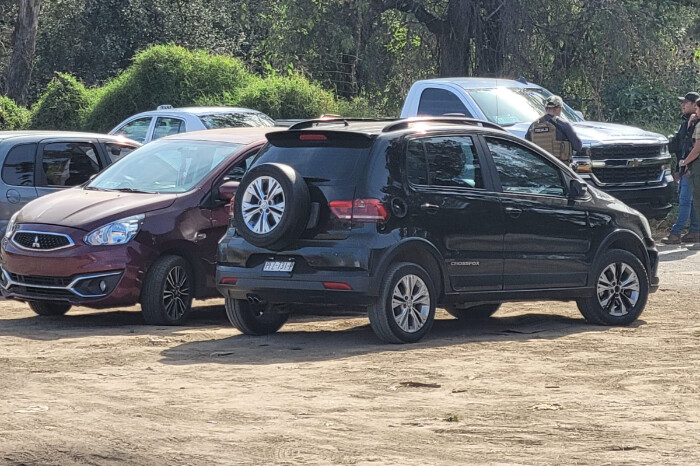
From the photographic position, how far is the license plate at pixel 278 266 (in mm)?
10469

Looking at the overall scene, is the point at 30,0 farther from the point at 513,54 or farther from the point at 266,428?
the point at 266,428

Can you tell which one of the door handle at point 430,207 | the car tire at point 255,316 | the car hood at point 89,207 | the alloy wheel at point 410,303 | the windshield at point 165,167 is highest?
the windshield at point 165,167

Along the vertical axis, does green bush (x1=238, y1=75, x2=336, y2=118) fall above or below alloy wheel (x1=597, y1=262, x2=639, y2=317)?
above

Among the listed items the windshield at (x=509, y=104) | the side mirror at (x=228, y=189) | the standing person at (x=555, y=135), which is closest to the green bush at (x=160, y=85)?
the windshield at (x=509, y=104)

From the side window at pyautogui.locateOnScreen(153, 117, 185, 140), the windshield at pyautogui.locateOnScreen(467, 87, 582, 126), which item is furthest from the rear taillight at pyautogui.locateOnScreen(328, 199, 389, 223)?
the side window at pyautogui.locateOnScreen(153, 117, 185, 140)

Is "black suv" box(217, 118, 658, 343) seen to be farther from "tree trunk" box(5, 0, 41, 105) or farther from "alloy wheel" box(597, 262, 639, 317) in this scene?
"tree trunk" box(5, 0, 41, 105)

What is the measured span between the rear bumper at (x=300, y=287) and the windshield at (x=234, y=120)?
9259mm

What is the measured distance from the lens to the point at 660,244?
18984mm

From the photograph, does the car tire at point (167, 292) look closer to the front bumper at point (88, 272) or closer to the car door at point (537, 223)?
the front bumper at point (88, 272)

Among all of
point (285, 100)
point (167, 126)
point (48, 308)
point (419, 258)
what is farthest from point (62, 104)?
point (419, 258)

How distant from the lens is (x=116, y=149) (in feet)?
49.9

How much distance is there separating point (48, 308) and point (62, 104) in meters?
18.2

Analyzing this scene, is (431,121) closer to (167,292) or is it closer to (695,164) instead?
(167,292)

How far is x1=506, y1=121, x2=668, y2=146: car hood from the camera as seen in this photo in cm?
1777
